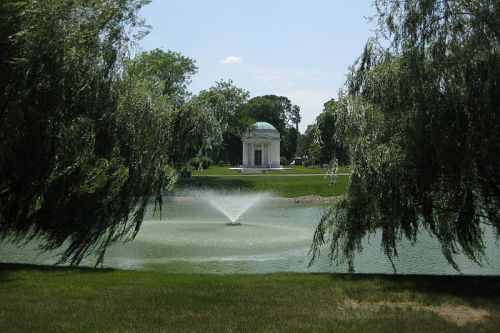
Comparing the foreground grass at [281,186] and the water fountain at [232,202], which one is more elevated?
the foreground grass at [281,186]

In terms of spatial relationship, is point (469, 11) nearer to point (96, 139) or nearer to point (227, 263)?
point (96, 139)

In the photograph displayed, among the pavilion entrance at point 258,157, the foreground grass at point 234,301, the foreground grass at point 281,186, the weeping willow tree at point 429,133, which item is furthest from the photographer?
the pavilion entrance at point 258,157

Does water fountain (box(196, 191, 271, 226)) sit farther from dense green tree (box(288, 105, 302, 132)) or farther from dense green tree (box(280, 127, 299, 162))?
dense green tree (box(288, 105, 302, 132))

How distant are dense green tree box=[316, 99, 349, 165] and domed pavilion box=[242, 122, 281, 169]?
66534mm

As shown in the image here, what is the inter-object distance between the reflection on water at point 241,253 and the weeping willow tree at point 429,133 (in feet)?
9.54

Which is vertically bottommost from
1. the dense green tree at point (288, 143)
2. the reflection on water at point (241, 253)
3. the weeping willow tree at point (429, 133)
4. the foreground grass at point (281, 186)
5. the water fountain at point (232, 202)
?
the reflection on water at point (241, 253)

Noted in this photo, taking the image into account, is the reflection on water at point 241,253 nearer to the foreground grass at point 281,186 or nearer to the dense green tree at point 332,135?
the dense green tree at point 332,135

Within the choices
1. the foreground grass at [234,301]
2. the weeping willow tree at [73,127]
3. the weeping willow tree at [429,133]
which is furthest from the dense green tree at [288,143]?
the foreground grass at [234,301]

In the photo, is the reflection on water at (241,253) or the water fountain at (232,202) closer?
the reflection on water at (241,253)

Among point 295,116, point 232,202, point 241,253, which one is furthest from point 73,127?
point 295,116

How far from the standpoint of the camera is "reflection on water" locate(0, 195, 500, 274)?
14.1 m

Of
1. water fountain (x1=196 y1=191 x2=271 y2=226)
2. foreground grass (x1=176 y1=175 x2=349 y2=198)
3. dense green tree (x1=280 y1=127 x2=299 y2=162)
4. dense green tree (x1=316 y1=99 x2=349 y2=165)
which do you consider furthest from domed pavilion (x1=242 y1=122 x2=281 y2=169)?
dense green tree (x1=316 y1=99 x2=349 y2=165)

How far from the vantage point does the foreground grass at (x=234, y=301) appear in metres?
6.95

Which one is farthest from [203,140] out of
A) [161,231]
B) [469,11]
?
[161,231]
